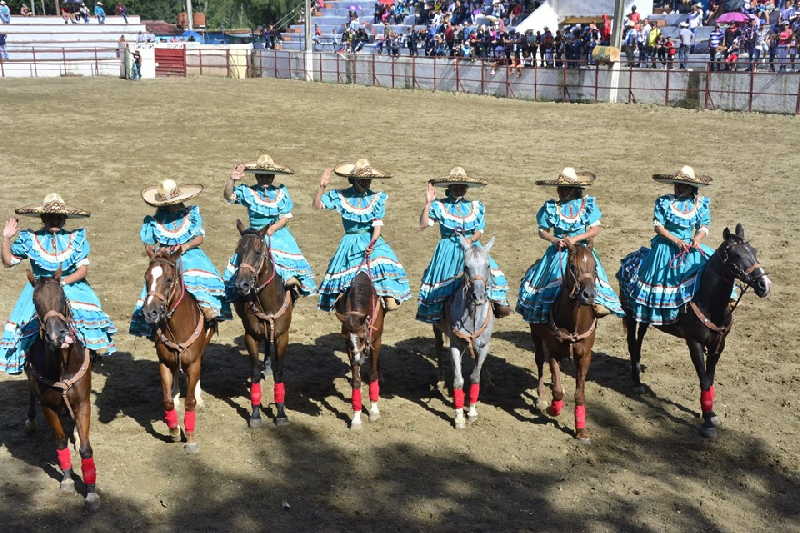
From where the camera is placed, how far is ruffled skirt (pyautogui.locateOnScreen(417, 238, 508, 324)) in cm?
983

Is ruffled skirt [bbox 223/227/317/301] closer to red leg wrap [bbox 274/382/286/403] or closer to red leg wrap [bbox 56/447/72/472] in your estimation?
red leg wrap [bbox 274/382/286/403]

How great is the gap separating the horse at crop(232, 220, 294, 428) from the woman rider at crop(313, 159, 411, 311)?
62cm

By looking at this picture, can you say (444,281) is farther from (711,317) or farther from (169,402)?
(169,402)

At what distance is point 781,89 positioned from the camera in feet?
90.9

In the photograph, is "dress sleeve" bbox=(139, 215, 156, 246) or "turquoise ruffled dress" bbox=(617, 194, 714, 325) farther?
Result: "turquoise ruffled dress" bbox=(617, 194, 714, 325)

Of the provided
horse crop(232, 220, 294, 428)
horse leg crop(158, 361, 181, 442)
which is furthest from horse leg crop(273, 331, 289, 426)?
horse leg crop(158, 361, 181, 442)

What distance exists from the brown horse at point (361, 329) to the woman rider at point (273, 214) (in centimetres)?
59

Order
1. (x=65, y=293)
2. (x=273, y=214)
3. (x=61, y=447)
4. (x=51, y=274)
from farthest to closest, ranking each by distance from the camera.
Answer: (x=273, y=214)
(x=51, y=274)
(x=65, y=293)
(x=61, y=447)

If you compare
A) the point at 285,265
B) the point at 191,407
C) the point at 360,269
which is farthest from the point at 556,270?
the point at 191,407

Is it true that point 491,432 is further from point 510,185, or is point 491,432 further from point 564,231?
point 510,185

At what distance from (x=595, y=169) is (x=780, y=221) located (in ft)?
19.7

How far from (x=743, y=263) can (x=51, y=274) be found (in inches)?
282

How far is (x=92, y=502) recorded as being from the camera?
7.88 m

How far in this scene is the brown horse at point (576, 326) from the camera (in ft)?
28.8
